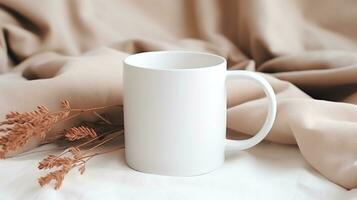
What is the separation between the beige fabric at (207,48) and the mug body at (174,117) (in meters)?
0.09

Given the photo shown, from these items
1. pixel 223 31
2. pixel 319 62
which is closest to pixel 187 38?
pixel 223 31

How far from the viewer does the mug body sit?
1.65ft

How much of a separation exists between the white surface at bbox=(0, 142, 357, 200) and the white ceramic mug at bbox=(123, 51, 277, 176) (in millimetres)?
16

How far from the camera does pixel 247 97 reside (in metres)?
A: 0.65

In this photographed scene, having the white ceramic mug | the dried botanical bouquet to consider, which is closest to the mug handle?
the white ceramic mug

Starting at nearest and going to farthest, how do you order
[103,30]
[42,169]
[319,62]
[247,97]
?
[42,169] → [247,97] → [319,62] → [103,30]

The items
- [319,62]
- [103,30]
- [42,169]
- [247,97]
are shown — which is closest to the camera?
[42,169]

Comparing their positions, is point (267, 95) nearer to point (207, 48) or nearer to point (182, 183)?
point (182, 183)

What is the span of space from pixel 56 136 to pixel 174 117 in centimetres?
16

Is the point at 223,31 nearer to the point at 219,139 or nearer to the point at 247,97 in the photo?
the point at 247,97

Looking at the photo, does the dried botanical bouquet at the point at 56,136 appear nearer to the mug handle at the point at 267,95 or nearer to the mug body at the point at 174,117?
the mug body at the point at 174,117

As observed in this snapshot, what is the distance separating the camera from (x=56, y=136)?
597 mm

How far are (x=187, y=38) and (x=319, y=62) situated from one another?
26 cm

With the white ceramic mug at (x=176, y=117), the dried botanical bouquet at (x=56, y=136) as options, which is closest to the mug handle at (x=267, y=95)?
the white ceramic mug at (x=176, y=117)
